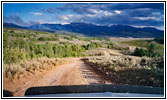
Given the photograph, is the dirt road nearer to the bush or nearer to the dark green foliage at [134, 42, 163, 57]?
the bush

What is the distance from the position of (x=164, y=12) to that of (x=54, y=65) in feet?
6.79

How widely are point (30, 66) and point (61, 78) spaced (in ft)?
1.91

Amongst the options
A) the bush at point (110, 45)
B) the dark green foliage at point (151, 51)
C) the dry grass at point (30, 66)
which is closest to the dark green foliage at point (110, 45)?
the bush at point (110, 45)

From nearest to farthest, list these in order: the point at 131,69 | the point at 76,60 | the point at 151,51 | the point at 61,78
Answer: the point at 61,78 < the point at 131,69 < the point at 151,51 < the point at 76,60

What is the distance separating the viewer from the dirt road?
3920 millimetres

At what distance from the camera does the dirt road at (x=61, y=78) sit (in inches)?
154

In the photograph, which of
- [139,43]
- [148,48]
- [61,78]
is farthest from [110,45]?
[61,78]

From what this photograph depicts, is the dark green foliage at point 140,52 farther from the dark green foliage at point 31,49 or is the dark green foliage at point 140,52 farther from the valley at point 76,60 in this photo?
the dark green foliage at point 31,49

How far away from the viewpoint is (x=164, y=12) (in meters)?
4.09

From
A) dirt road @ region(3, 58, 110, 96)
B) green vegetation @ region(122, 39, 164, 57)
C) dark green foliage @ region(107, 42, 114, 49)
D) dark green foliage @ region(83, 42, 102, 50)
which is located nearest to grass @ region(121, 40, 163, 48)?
green vegetation @ region(122, 39, 164, 57)

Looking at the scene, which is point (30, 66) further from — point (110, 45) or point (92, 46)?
point (110, 45)

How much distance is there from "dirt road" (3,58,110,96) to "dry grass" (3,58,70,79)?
87mm

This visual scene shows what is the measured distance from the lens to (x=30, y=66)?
427 cm

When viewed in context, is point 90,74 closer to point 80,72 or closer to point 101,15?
point 80,72
